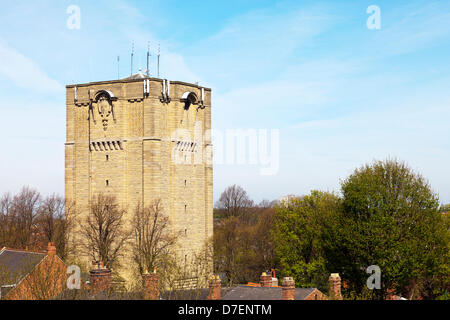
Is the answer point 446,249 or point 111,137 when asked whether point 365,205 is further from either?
point 111,137

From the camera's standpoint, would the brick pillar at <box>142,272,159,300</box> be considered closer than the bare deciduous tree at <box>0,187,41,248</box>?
Yes

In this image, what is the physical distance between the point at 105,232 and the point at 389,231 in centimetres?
3082

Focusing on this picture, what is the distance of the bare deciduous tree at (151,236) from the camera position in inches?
2366

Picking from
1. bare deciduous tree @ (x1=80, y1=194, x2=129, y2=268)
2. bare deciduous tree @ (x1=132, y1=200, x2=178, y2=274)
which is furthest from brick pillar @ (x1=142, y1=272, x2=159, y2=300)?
bare deciduous tree @ (x1=80, y1=194, x2=129, y2=268)

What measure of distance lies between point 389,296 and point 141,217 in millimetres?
28636

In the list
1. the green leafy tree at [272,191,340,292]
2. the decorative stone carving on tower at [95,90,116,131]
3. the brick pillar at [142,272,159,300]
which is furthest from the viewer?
the decorative stone carving on tower at [95,90,116,131]

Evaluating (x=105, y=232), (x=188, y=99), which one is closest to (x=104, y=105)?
(x=188, y=99)

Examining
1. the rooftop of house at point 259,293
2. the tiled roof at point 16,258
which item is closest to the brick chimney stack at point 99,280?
the rooftop of house at point 259,293

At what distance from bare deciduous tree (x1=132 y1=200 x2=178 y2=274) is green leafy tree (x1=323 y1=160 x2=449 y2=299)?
64.4 feet

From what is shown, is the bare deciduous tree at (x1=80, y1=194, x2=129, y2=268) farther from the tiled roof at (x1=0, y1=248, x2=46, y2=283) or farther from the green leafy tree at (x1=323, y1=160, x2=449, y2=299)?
the green leafy tree at (x1=323, y1=160, x2=449, y2=299)

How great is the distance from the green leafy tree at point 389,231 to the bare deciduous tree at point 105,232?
79.7ft

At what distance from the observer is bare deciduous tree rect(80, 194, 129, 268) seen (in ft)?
200

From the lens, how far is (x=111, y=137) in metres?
66.8
